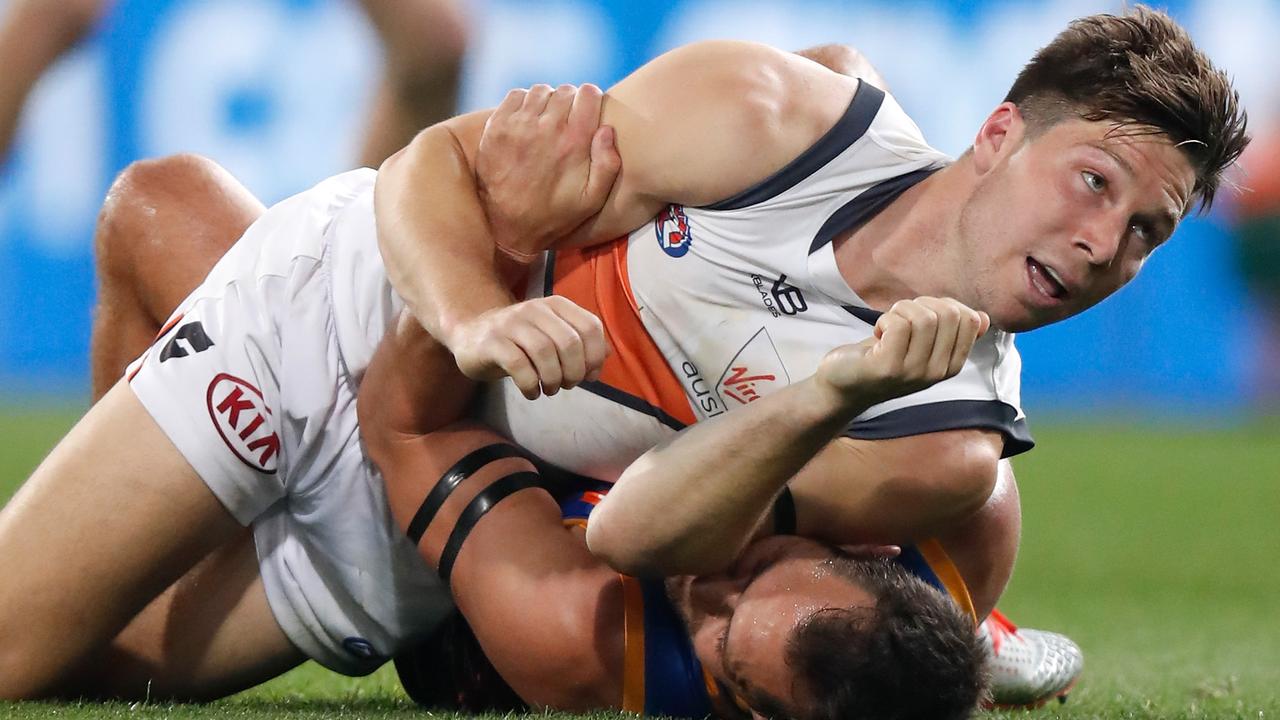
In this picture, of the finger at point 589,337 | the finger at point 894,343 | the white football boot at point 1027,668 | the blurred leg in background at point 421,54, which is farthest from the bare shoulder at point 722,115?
the blurred leg in background at point 421,54

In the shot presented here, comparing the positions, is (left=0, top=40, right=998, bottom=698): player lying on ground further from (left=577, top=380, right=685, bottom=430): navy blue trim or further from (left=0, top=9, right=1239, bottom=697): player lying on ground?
(left=577, top=380, right=685, bottom=430): navy blue trim

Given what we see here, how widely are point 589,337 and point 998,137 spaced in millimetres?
1103

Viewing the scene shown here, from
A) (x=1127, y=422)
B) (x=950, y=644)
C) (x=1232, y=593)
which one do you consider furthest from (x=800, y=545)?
(x=1127, y=422)

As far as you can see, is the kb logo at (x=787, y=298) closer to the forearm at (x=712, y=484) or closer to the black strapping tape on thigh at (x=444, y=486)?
the forearm at (x=712, y=484)

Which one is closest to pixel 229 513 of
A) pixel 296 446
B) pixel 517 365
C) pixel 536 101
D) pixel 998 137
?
pixel 296 446

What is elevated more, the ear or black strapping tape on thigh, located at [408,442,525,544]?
the ear

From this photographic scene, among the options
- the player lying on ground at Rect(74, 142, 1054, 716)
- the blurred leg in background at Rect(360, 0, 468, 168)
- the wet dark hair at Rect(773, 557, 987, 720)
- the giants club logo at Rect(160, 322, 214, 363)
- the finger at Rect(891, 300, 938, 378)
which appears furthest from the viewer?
the blurred leg in background at Rect(360, 0, 468, 168)

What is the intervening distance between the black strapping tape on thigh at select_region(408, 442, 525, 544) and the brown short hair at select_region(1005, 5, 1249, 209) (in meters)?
1.26

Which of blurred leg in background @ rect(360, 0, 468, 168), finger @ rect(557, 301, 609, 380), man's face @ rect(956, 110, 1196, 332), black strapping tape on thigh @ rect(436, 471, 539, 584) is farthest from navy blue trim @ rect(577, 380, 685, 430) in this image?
blurred leg in background @ rect(360, 0, 468, 168)

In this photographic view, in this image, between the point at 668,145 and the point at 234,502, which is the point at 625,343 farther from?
the point at 234,502

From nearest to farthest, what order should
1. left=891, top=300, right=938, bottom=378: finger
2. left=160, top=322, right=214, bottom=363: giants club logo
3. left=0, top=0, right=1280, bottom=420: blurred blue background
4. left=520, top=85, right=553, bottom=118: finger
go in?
left=891, top=300, right=938, bottom=378: finger
left=520, top=85, right=553, bottom=118: finger
left=160, top=322, right=214, bottom=363: giants club logo
left=0, top=0, right=1280, bottom=420: blurred blue background

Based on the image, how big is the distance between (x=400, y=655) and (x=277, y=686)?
0.43 metres

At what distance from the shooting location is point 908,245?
310 centimetres

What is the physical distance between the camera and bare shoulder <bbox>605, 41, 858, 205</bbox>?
312 centimetres
